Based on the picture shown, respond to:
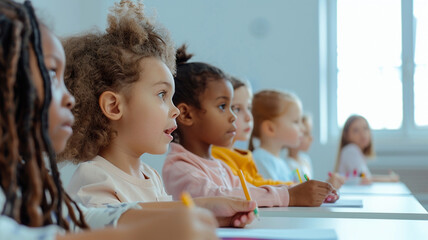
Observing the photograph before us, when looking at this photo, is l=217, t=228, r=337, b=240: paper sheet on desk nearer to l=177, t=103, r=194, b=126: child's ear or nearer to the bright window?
l=177, t=103, r=194, b=126: child's ear

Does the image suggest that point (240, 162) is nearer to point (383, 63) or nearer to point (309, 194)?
point (309, 194)

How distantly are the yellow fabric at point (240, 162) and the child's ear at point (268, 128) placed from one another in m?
0.77

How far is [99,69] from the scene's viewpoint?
1.33 m

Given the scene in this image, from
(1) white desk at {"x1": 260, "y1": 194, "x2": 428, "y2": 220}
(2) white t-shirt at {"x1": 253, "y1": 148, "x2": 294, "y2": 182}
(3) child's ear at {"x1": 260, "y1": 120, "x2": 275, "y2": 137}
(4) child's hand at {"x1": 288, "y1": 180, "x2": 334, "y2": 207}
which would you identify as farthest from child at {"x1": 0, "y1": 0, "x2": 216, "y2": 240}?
(3) child's ear at {"x1": 260, "y1": 120, "x2": 275, "y2": 137}

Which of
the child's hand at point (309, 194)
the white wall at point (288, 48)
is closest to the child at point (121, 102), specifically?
the child's hand at point (309, 194)

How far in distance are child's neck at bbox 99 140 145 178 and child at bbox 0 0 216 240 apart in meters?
0.51

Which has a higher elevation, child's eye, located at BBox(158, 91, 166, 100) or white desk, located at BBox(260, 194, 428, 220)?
child's eye, located at BBox(158, 91, 166, 100)

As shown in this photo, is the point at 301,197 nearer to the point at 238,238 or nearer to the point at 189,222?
the point at 238,238

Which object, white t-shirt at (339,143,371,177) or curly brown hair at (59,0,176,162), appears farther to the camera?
white t-shirt at (339,143,371,177)

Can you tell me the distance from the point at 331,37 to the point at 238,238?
15.3ft

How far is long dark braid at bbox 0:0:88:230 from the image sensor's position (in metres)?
0.62

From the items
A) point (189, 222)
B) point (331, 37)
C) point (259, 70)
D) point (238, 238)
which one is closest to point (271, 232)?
point (238, 238)

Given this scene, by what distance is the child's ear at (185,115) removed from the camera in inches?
72.5

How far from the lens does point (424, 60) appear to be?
17.1 ft
